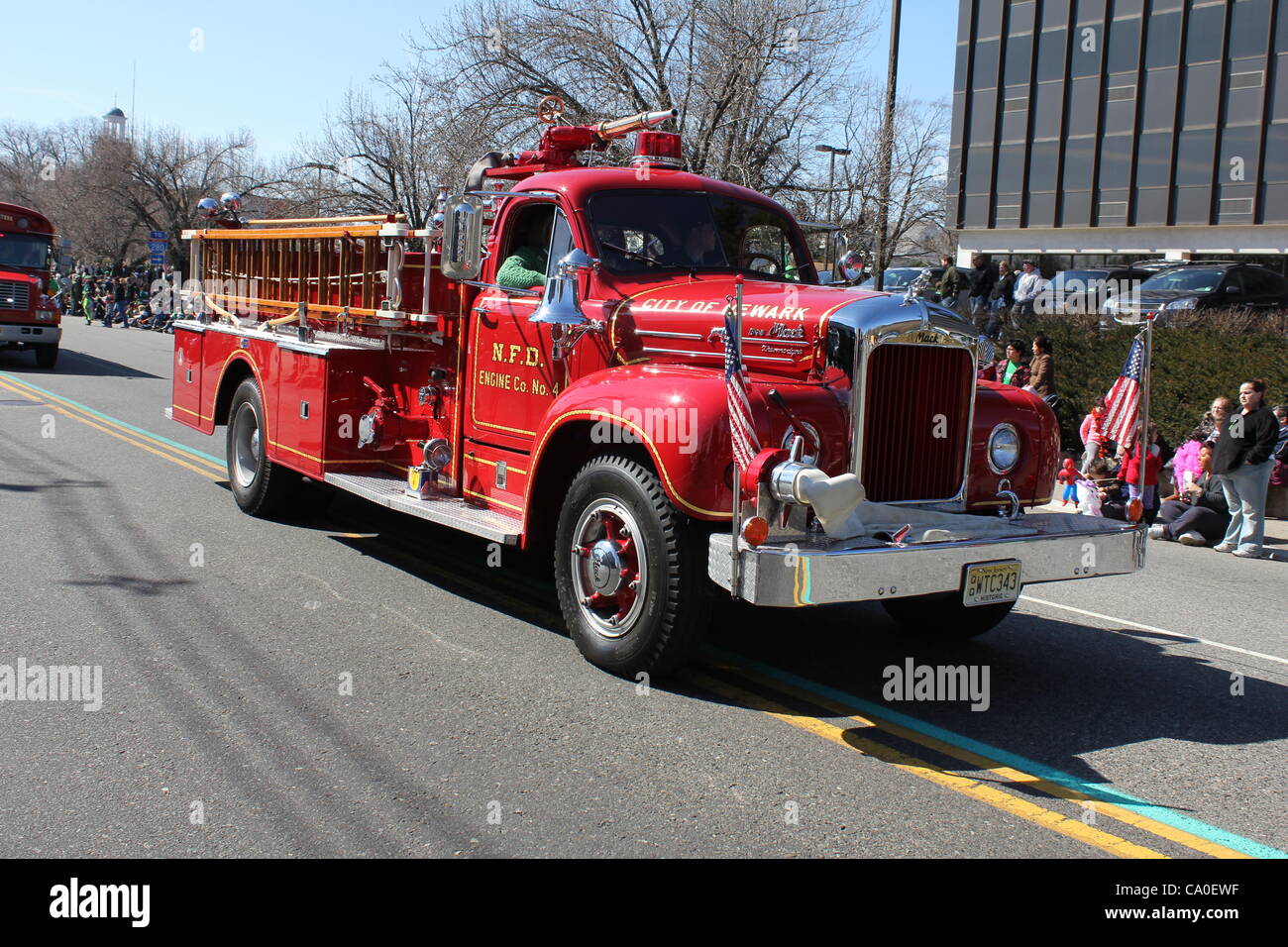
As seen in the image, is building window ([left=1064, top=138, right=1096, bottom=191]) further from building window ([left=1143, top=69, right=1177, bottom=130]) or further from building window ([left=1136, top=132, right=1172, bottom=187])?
building window ([left=1143, top=69, right=1177, bottom=130])

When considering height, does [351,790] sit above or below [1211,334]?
below

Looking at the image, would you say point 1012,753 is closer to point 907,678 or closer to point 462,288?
point 907,678

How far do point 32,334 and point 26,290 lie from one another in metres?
0.86

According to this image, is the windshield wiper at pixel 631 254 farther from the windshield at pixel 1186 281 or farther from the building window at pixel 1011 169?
the building window at pixel 1011 169

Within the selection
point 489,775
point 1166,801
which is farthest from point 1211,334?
point 489,775

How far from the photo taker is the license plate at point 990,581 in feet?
16.7

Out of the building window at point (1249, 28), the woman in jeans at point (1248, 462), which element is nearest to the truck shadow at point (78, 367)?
the woman in jeans at point (1248, 462)

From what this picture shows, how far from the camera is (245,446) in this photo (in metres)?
9.45

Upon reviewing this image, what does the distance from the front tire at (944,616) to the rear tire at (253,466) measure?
15.6ft

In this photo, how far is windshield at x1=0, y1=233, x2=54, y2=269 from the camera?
75.7 feet

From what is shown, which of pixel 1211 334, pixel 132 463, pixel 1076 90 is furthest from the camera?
pixel 1076 90

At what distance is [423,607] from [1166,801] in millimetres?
3985

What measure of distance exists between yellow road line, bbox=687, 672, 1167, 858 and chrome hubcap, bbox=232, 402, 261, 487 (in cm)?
503
